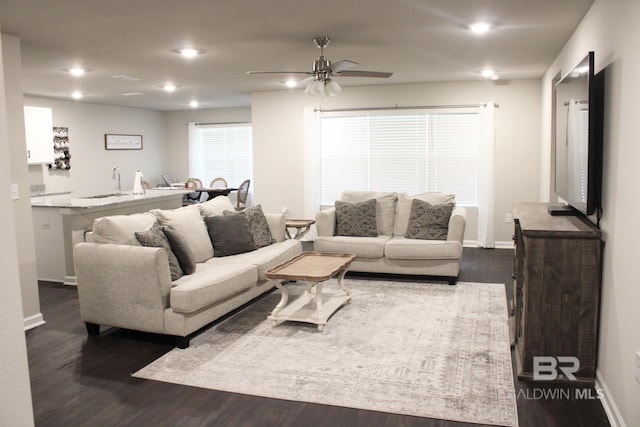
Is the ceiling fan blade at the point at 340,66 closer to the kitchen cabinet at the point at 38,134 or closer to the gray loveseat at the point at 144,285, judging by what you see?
the gray loveseat at the point at 144,285

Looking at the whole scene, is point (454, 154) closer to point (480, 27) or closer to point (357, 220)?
point (357, 220)

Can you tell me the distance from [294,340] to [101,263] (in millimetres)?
1514

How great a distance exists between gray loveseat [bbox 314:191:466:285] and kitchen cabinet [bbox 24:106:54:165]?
15.1ft

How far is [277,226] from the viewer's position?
567 centimetres

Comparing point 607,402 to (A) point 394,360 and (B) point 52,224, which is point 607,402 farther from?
(B) point 52,224

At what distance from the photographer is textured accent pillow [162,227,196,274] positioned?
4090mm

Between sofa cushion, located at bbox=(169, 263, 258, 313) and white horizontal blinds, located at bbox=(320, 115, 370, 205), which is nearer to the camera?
sofa cushion, located at bbox=(169, 263, 258, 313)

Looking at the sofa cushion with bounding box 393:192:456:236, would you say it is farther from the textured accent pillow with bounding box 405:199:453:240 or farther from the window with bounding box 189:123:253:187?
the window with bounding box 189:123:253:187

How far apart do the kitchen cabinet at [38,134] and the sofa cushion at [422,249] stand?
17.8 feet

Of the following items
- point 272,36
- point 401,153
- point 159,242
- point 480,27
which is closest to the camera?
point 159,242

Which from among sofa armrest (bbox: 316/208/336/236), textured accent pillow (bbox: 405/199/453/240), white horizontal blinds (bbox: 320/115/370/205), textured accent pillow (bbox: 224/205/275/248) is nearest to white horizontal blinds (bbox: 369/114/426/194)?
white horizontal blinds (bbox: 320/115/370/205)

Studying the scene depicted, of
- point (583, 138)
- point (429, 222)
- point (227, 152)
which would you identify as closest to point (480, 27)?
point (583, 138)

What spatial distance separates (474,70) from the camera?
653 centimetres

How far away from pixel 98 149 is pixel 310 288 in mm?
7057
